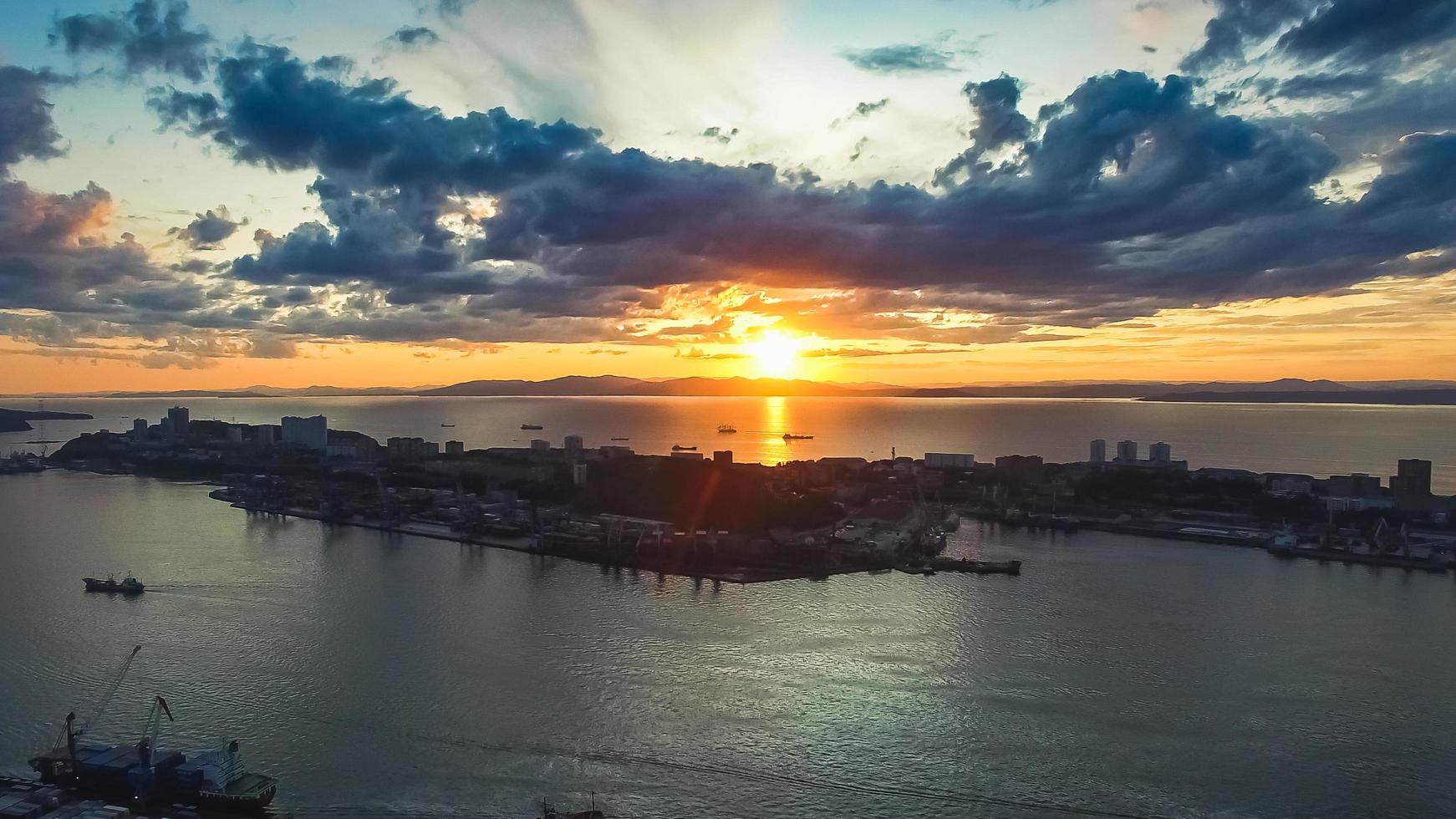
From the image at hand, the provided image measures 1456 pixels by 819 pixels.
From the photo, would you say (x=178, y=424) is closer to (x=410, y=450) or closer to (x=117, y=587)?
(x=410, y=450)

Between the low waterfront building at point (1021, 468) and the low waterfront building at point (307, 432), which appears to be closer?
the low waterfront building at point (1021, 468)

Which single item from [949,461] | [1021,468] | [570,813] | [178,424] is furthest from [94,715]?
[178,424]

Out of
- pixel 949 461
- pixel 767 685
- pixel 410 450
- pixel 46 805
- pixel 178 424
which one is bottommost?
pixel 46 805

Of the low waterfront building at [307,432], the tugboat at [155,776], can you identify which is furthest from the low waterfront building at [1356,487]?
the low waterfront building at [307,432]

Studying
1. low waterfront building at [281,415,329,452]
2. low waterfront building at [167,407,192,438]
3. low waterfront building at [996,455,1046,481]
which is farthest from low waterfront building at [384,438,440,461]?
low waterfront building at [996,455,1046,481]

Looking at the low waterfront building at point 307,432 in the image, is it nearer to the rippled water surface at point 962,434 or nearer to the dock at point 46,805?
the rippled water surface at point 962,434

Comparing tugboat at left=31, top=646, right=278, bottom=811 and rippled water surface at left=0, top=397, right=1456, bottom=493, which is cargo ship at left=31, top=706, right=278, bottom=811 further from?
rippled water surface at left=0, top=397, right=1456, bottom=493

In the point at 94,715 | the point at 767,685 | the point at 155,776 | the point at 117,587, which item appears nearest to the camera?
the point at 155,776
